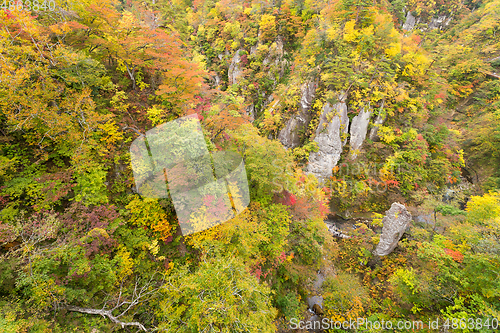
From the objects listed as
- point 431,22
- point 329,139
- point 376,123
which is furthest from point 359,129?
point 431,22

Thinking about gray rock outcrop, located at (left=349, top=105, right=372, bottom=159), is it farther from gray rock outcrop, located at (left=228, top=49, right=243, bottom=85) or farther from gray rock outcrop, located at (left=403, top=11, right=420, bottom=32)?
gray rock outcrop, located at (left=403, top=11, right=420, bottom=32)

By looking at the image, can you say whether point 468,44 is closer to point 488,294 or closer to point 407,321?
point 488,294

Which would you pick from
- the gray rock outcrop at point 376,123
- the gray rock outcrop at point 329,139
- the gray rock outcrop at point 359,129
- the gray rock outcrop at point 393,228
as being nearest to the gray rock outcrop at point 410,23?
the gray rock outcrop at point 376,123

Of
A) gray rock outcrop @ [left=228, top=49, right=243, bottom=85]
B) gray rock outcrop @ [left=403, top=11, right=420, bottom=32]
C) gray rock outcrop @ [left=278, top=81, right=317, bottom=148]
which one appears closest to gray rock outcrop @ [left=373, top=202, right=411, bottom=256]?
gray rock outcrop @ [left=278, top=81, right=317, bottom=148]

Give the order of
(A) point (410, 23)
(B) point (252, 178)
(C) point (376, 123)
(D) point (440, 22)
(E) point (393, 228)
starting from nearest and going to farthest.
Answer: (B) point (252, 178)
(E) point (393, 228)
(C) point (376, 123)
(D) point (440, 22)
(A) point (410, 23)

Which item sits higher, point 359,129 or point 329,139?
point 359,129

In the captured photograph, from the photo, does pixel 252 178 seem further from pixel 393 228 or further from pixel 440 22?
pixel 440 22
